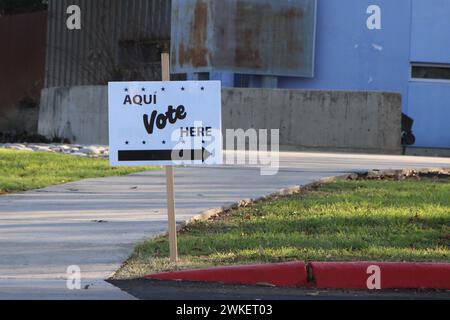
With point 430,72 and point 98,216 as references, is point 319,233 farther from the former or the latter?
point 430,72

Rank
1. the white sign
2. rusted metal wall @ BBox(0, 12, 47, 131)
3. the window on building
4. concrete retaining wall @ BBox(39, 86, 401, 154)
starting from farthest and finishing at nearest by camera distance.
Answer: rusted metal wall @ BBox(0, 12, 47, 131)
the window on building
concrete retaining wall @ BBox(39, 86, 401, 154)
the white sign

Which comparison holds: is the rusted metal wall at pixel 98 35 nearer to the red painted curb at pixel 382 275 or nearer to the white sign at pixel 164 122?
the white sign at pixel 164 122

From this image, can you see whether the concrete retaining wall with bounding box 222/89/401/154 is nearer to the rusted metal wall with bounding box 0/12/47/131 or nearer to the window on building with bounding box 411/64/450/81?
the window on building with bounding box 411/64/450/81

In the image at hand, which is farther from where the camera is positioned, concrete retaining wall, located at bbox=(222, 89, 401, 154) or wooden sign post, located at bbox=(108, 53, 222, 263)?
concrete retaining wall, located at bbox=(222, 89, 401, 154)

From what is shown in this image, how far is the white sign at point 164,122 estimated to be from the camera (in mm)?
7746

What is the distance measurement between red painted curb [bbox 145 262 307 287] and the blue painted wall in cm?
1960

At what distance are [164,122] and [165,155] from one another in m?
0.30

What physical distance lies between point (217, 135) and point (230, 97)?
15053mm

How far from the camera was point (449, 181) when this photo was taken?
14.8 m

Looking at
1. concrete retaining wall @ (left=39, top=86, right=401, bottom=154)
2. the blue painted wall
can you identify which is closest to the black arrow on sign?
concrete retaining wall @ (left=39, top=86, right=401, bottom=154)

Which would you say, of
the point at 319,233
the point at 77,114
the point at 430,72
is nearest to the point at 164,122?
the point at 319,233

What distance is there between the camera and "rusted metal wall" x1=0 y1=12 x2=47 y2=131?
4100 cm

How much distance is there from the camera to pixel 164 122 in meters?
7.76

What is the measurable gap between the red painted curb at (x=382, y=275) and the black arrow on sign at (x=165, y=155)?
4.71 feet
